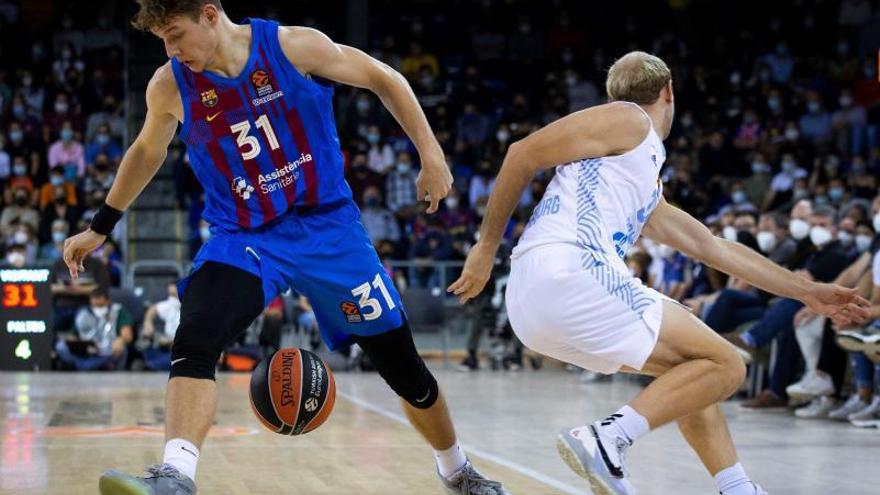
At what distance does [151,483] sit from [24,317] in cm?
1116

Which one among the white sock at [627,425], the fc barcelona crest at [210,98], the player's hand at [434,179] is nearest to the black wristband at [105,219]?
the fc barcelona crest at [210,98]

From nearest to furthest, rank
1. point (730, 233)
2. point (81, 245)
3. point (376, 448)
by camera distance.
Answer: point (81, 245) → point (376, 448) → point (730, 233)

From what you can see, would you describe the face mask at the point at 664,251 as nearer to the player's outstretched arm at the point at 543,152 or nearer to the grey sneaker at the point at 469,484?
the grey sneaker at the point at 469,484

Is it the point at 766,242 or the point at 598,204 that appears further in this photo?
the point at 766,242

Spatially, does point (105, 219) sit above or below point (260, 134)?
below

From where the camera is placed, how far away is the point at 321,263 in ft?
17.6

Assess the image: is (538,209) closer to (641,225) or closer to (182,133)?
(641,225)

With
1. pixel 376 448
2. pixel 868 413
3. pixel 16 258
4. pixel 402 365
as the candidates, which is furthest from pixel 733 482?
pixel 16 258

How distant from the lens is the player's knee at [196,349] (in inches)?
195

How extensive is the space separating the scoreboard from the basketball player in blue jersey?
10.2 meters

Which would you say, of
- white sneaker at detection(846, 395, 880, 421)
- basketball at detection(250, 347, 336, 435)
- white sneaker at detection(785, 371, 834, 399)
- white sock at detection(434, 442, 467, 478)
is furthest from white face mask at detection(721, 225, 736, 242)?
basketball at detection(250, 347, 336, 435)

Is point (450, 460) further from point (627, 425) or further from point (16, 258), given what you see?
point (16, 258)

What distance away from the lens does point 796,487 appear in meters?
6.83

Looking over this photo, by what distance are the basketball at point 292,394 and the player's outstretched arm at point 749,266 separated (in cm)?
147
